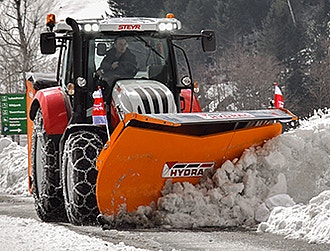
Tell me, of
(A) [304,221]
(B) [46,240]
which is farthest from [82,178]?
(A) [304,221]

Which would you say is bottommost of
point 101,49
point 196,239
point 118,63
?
point 196,239

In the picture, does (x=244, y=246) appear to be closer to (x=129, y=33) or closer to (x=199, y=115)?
(x=199, y=115)

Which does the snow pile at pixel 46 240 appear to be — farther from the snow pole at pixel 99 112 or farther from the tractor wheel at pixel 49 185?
the tractor wheel at pixel 49 185

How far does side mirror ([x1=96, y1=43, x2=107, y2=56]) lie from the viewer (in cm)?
905

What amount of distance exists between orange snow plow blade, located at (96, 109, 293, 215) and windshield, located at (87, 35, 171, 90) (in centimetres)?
129

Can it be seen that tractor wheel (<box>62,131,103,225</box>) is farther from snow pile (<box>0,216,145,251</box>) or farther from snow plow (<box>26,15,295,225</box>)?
snow pile (<box>0,216,145,251</box>)

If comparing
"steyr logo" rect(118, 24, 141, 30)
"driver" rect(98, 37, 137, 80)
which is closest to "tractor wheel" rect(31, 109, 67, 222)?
"driver" rect(98, 37, 137, 80)

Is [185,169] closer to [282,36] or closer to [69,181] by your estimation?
[69,181]

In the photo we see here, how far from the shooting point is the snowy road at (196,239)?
6.63m

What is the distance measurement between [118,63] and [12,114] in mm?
13290

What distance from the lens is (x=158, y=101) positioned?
845 centimetres

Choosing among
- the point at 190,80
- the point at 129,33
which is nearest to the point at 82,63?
the point at 129,33

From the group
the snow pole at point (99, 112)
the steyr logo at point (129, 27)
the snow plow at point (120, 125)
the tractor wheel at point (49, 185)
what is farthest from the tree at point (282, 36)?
the snow pole at point (99, 112)

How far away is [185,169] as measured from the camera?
27.0ft
